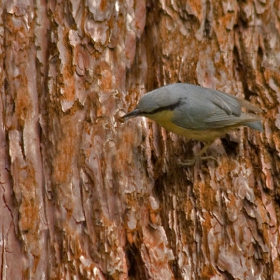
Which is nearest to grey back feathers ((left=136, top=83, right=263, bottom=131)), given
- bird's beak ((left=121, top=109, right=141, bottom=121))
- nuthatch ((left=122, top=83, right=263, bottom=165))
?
nuthatch ((left=122, top=83, right=263, bottom=165))

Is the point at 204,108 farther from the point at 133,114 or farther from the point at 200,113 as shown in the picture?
the point at 133,114

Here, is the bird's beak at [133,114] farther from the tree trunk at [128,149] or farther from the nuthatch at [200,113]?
the tree trunk at [128,149]

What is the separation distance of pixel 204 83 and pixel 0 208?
5.18ft

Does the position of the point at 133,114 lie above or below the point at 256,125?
above

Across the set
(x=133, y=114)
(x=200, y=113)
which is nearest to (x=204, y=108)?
(x=200, y=113)

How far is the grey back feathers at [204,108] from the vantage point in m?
3.34

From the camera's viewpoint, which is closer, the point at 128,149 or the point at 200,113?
the point at 128,149

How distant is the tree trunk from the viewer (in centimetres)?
301

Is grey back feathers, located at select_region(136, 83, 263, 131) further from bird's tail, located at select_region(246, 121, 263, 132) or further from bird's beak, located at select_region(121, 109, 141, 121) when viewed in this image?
bird's beak, located at select_region(121, 109, 141, 121)

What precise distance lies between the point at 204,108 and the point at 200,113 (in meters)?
0.04

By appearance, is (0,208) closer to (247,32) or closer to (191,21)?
(191,21)

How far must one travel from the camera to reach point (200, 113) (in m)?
3.46

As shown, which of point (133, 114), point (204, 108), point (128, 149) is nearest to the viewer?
point (133, 114)

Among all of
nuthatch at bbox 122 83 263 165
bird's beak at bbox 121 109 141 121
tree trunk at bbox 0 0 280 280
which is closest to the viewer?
tree trunk at bbox 0 0 280 280
